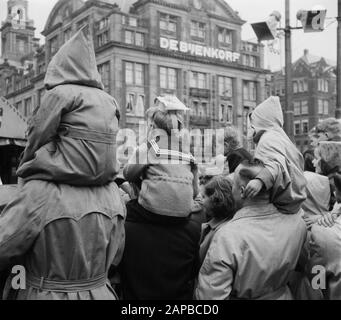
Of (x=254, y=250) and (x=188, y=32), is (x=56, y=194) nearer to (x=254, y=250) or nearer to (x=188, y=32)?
(x=254, y=250)

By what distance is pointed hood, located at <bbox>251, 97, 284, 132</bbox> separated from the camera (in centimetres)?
344

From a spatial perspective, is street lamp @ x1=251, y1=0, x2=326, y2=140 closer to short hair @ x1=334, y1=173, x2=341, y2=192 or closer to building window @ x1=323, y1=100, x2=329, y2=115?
short hair @ x1=334, y1=173, x2=341, y2=192

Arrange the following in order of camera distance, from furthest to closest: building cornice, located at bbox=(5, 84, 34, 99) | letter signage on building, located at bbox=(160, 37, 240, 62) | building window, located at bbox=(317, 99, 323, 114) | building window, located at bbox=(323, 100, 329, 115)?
building window, located at bbox=(323, 100, 329, 115) → building window, located at bbox=(317, 99, 323, 114) → building cornice, located at bbox=(5, 84, 34, 99) → letter signage on building, located at bbox=(160, 37, 240, 62)

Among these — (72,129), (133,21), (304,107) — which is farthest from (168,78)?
(72,129)

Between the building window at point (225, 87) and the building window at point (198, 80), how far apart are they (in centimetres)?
206

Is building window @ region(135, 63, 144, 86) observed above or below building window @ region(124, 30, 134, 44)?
below

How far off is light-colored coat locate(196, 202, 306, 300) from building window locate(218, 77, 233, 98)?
4304cm

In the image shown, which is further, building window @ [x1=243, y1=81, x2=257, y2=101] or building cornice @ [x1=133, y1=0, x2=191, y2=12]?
building window @ [x1=243, y1=81, x2=257, y2=101]

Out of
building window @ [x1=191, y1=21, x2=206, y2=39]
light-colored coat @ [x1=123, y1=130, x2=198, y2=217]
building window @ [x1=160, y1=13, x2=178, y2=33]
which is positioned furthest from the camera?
building window @ [x1=191, y1=21, x2=206, y2=39]

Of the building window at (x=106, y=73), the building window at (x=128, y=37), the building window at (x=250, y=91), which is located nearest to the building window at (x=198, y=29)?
the building window at (x=128, y=37)

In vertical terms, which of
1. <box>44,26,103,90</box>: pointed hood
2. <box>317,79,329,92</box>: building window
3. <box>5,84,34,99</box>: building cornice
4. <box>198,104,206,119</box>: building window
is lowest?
→ <box>44,26,103,90</box>: pointed hood

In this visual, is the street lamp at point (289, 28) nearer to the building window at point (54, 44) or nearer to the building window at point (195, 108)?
the building window at point (195, 108)

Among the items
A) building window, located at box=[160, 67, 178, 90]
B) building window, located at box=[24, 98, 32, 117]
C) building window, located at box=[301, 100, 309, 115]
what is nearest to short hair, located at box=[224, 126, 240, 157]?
building window, located at box=[160, 67, 178, 90]
